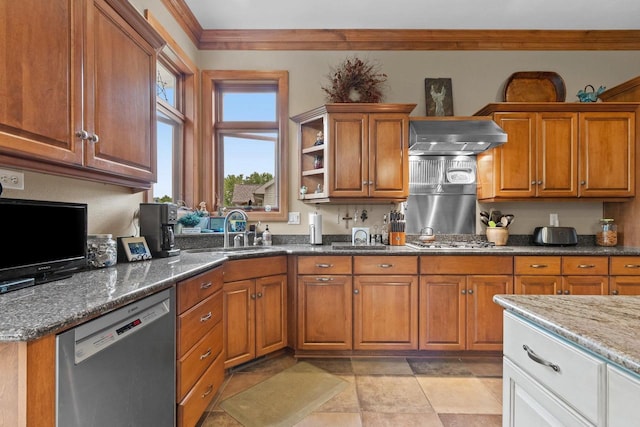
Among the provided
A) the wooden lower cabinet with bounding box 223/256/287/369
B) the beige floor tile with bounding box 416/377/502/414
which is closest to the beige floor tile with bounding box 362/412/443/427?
the beige floor tile with bounding box 416/377/502/414

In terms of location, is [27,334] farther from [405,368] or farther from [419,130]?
[419,130]

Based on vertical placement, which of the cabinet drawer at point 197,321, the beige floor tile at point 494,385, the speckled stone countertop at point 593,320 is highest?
the speckled stone countertop at point 593,320

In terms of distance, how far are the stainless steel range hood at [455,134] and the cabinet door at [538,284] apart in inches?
46.3

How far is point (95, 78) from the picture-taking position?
1.43m

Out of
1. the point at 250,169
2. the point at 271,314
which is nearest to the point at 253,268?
the point at 271,314

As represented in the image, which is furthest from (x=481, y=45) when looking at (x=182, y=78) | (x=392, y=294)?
(x=182, y=78)

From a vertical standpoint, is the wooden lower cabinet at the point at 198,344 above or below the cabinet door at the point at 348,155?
below

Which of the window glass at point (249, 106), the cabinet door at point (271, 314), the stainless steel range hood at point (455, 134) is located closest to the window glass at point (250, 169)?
the window glass at point (249, 106)

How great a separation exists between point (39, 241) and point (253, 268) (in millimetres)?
1339

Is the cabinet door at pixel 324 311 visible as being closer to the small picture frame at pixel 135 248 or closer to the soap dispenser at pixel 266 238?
the soap dispenser at pixel 266 238

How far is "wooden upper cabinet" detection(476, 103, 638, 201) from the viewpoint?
2.85 m

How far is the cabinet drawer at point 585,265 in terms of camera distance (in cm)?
255

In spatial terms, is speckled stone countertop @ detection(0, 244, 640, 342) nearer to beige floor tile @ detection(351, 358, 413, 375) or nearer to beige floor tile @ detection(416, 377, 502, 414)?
beige floor tile @ detection(351, 358, 413, 375)

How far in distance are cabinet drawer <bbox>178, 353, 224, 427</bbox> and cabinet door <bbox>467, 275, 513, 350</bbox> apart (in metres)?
1.97
